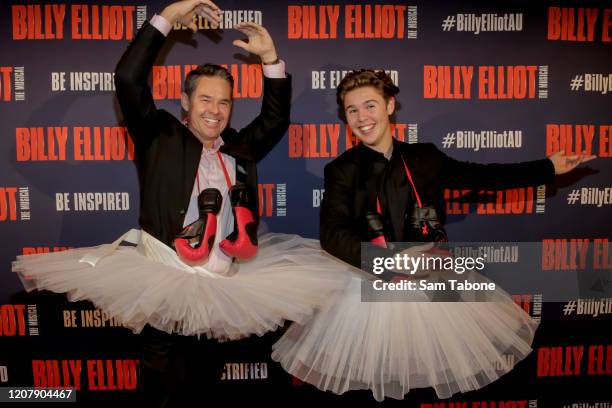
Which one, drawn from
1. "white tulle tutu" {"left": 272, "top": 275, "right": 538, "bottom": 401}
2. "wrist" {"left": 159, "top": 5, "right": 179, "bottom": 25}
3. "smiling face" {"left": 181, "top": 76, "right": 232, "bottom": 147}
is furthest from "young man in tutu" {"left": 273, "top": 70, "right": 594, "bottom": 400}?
"wrist" {"left": 159, "top": 5, "right": 179, "bottom": 25}

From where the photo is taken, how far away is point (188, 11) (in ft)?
6.73

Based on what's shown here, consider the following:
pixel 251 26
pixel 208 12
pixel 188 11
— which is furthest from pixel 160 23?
pixel 251 26

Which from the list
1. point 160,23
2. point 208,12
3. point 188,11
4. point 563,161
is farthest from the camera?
point 563,161

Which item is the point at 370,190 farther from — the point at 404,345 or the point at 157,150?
the point at 157,150

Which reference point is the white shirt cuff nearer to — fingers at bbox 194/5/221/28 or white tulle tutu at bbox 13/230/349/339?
fingers at bbox 194/5/221/28

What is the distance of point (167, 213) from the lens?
6.70ft

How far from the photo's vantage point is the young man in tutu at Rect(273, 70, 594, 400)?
71.9 inches

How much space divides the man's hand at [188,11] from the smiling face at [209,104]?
292mm

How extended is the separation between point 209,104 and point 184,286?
2.89 feet

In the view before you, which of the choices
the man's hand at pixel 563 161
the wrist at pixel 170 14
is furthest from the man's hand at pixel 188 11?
the man's hand at pixel 563 161

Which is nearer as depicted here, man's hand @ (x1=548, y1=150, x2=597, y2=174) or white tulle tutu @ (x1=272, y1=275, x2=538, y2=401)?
white tulle tutu @ (x1=272, y1=275, x2=538, y2=401)

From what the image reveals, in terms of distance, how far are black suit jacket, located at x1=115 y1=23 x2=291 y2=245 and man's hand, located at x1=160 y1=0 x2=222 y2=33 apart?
118 mm

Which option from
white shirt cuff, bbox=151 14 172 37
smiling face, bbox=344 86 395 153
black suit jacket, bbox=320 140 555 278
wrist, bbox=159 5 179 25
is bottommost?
black suit jacket, bbox=320 140 555 278

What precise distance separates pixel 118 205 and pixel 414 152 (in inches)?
70.4
